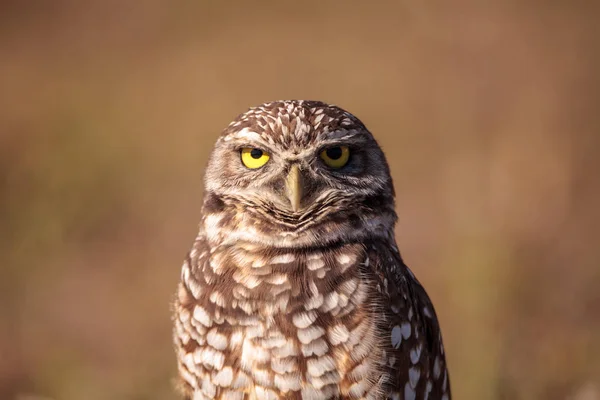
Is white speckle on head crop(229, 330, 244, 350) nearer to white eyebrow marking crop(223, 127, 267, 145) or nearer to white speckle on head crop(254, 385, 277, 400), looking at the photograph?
white speckle on head crop(254, 385, 277, 400)

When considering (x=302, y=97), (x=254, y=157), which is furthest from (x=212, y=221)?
(x=302, y=97)

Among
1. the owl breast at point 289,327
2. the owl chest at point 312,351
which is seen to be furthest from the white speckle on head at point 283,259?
the owl chest at point 312,351

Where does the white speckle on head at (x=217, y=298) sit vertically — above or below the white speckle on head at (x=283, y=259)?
below

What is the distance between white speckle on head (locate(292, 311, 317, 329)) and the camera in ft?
7.70

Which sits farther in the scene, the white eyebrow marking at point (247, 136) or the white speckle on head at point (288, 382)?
the white eyebrow marking at point (247, 136)

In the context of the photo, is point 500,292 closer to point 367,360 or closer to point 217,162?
point 367,360

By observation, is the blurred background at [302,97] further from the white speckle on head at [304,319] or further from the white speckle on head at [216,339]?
A: the white speckle on head at [216,339]

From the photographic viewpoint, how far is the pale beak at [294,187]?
2.39 m

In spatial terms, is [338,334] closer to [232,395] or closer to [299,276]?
[299,276]

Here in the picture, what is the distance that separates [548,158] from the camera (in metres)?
6.80

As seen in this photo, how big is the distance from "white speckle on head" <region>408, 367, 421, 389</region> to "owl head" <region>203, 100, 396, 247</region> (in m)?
0.46

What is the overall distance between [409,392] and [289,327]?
476mm

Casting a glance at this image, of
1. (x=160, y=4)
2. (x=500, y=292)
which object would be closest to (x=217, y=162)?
(x=500, y=292)

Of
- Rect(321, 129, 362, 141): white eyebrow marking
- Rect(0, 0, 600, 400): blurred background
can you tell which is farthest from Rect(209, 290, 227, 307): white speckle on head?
Rect(0, 0, 600, 400): blurred background
